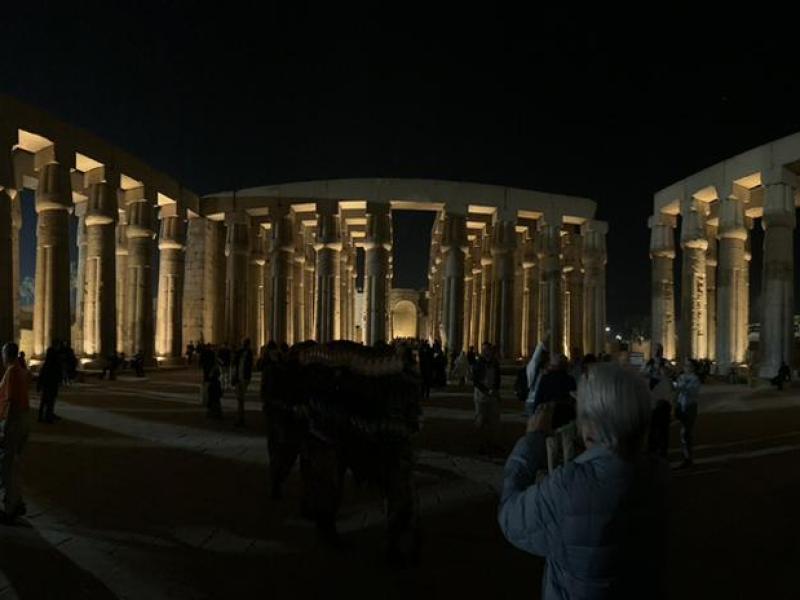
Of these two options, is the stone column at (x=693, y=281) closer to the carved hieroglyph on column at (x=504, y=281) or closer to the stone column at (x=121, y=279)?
the carved hieroglyph on column at (x=504, y=281)

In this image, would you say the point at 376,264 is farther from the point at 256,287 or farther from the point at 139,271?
the point at 139,271

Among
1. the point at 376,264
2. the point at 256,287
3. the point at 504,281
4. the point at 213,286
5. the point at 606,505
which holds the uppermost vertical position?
the point at 376,264

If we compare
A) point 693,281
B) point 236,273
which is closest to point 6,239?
point 236,273

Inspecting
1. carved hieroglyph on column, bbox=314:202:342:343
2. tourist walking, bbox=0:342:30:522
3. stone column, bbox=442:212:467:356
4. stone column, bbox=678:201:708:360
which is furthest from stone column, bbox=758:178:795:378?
tourist walking, bbox=0:342:30:522

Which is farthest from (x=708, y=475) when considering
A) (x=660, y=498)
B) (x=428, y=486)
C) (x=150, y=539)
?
(x=660, y=498)

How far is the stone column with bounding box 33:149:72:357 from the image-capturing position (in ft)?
65.9

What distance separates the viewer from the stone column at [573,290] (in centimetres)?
3875

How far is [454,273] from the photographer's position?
31.8 metres

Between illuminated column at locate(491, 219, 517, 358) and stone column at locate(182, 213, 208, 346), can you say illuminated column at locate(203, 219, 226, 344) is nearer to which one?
stone column at locate(182, 213, 208, 346)

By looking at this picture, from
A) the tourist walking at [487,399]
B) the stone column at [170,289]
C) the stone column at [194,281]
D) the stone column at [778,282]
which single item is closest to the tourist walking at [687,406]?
the tourist walking at [487,399]

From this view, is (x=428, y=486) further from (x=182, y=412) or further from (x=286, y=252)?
(x=286, y=252)

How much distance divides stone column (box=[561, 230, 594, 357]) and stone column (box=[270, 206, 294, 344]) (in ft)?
51.7

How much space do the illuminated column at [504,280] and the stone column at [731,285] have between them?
899 cm

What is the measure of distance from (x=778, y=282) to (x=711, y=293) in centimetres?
872
